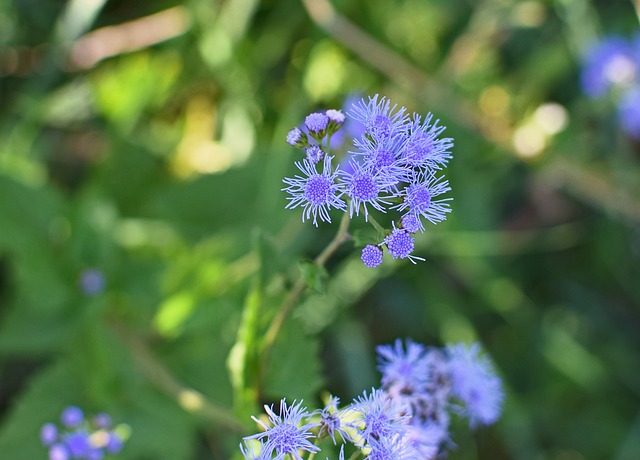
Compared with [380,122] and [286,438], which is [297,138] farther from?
[286,438]

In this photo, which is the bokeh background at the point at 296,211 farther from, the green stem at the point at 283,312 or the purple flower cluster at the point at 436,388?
the purple flower cluster at the point at 436,388

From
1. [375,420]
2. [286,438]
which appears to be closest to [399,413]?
[375,420]

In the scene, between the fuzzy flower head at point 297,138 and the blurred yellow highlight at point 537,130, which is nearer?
the fuzzy flower head at point 297,138

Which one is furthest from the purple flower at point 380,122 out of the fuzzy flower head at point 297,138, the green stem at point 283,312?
the green stem at point 283,312

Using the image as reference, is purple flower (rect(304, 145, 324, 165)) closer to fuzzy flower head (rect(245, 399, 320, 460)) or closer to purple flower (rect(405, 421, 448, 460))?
fuzzy flower head (rect(245, 399, 320, 460))

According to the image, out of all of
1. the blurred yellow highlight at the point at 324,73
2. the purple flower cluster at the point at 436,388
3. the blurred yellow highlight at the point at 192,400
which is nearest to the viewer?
the purple flower cluster at the point at 436,388

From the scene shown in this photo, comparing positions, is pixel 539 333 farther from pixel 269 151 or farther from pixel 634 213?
pixel 269 151
